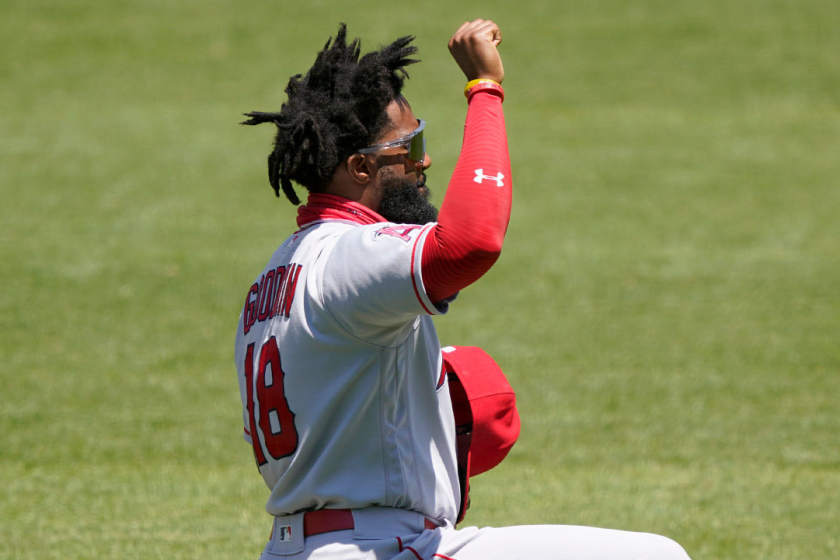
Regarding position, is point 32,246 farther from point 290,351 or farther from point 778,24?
point 778,24

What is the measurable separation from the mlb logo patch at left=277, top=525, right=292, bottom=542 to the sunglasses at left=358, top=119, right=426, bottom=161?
1.17m

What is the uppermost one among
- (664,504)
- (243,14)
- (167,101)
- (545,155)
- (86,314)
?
(243,14)

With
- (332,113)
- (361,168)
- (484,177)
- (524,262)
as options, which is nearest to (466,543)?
(484,177)

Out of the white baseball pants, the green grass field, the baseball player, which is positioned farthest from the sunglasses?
the green grass field

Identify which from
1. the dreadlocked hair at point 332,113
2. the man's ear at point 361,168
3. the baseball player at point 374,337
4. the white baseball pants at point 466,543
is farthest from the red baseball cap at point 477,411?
the dreadlocked hair at point 332,113

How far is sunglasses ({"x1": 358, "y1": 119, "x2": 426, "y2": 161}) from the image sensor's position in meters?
3.31

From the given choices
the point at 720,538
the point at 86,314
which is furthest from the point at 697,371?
the point at 86,314

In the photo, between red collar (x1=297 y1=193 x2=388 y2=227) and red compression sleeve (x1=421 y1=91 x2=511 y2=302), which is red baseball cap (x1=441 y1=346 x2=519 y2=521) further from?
red compression sleeve (x1=421 y1=91 x2=511 y2=302)

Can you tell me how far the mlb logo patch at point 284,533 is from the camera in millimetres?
3129

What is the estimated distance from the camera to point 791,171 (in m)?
14.4

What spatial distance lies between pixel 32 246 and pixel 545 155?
6923mm

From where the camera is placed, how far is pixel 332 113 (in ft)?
10.9

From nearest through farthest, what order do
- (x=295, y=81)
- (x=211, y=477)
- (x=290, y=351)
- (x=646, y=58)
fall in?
1. (x=290, y=351)
2. (x=295, y=81)
3. (x=211, y=477)
4. (x=646, y=58)

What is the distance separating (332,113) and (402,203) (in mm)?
357
